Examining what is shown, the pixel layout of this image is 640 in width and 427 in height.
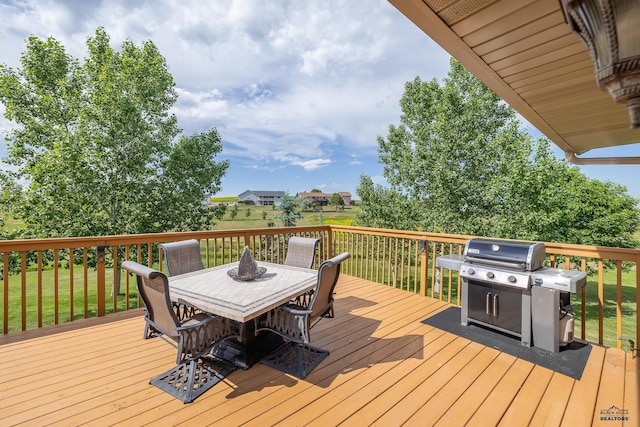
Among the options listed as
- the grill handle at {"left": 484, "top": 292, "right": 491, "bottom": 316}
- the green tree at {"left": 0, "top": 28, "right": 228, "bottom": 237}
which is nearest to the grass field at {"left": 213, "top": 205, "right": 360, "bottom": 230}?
the green tree at {"left": 0, "top": 28, "right": 228, "bottom": 237}

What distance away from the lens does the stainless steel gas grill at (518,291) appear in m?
2.71

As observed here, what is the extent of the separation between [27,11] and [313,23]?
7.39 m

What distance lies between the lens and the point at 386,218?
1147 centimetres

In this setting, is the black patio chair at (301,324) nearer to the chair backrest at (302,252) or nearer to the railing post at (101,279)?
the chair backrest at (302,252)

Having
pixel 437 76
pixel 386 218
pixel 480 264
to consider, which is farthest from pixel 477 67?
pixel 437 76

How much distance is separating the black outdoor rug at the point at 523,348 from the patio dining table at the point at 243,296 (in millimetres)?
1823

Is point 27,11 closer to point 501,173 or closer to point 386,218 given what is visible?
point 386,218

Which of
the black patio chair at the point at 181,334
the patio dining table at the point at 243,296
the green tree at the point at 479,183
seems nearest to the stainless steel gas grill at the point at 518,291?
the patio dining table at the point at 243,296

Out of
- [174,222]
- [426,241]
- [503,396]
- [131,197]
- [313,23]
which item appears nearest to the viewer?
[503,396]

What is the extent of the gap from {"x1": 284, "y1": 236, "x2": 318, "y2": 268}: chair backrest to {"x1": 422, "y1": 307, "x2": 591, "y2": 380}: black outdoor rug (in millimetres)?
1630

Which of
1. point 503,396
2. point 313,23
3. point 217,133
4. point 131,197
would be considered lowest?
point 503,396

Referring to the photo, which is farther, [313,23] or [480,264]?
[313,23]

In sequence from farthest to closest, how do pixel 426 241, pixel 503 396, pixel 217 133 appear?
pixel 217 133 < pixel 426 241 < pixel 503 396

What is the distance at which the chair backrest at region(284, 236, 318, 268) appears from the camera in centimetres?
361
